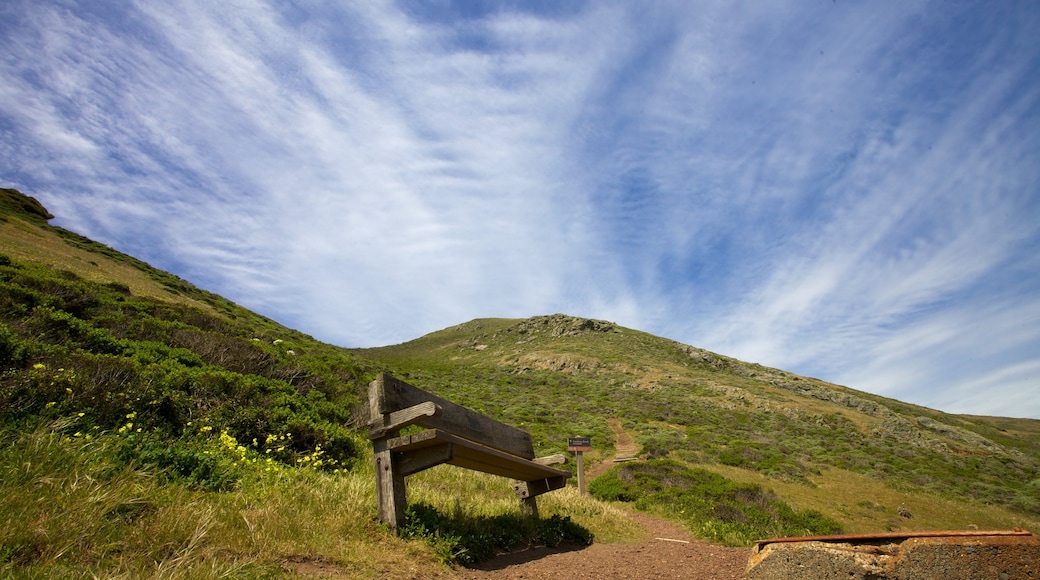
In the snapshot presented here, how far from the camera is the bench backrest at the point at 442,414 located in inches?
178

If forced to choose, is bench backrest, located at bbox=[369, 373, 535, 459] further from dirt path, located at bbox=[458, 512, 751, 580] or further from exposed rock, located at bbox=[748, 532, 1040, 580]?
exposed rock, located at bbox=[748, 532, 1040, 580]

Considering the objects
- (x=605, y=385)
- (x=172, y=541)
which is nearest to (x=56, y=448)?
(x=172, y=541)

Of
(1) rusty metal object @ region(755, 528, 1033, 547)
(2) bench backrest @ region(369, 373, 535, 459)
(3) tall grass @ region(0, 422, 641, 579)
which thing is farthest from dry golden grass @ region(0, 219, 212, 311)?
(1) rusty metal object @ region(755, 528, 1033, 547)

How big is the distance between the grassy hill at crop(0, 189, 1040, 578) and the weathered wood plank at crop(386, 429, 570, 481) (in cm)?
54

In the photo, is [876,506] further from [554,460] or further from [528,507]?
[528,507]

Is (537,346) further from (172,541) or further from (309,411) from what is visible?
(172,541)

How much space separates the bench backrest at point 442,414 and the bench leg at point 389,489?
358 millimetres

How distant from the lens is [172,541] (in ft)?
9.76

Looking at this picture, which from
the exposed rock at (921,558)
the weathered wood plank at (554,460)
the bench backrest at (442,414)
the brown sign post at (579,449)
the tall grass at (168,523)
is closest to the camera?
the exposed rock at (921,558)

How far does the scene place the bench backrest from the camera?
178 inches

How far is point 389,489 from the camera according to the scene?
4.41m

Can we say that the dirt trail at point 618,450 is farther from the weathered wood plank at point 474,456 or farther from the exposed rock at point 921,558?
the exposed rock at point 921,558

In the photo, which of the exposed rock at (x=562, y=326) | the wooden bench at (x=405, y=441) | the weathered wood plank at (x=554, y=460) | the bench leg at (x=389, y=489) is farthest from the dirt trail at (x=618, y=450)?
the exposed rock at (x=562, y=326)

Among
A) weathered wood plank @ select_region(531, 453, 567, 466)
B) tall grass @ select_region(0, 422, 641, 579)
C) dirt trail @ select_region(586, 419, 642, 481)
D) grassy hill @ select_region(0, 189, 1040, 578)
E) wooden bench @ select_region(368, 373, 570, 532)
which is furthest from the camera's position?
dirt trail @ select_region(586, 419, 642, 481)
